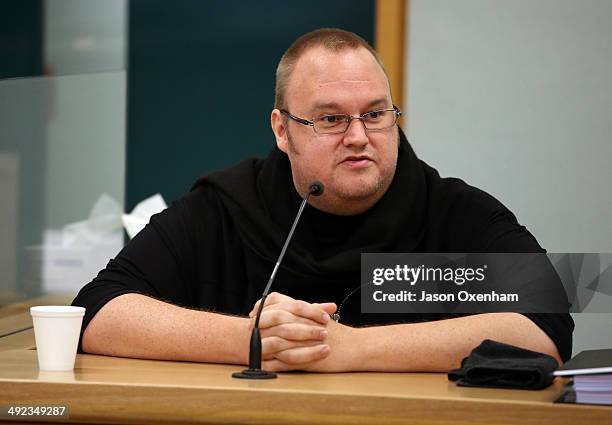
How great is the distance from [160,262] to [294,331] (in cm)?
65

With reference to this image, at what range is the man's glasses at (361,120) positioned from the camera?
202 centimetres

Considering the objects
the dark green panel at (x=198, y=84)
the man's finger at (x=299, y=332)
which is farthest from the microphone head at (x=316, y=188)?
the dark green panel at (x=198, y=84)

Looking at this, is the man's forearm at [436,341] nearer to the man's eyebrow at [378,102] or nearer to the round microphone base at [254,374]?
the round microphone base at [254,374]

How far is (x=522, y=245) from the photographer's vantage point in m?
1.94

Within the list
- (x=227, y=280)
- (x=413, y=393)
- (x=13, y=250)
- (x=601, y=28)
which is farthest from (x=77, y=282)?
(x=413, y=393)

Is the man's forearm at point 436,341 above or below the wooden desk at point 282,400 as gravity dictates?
above

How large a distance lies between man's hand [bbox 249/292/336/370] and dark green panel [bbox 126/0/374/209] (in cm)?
213

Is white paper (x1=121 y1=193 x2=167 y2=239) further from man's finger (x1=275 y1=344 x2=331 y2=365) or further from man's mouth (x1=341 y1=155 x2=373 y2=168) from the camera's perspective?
man's finger (x1=275 y1=344 x2=331 y2=365)

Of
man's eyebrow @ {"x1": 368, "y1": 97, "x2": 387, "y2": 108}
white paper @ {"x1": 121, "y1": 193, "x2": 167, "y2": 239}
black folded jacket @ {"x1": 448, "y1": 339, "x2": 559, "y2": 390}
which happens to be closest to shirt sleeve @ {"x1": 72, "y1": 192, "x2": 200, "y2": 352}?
man's eyebrow @ {"x1": 368, "y1": 97, "x2": 387, "y2": 108}

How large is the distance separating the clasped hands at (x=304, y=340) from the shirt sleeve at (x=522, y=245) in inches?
13.4

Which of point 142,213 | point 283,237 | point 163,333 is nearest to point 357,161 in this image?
point 283,237

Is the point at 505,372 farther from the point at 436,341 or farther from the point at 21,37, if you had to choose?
the point at 21,37

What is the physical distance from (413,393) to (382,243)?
763mm

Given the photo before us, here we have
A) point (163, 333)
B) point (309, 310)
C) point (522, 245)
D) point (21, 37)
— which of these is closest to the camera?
point (309, 310)
